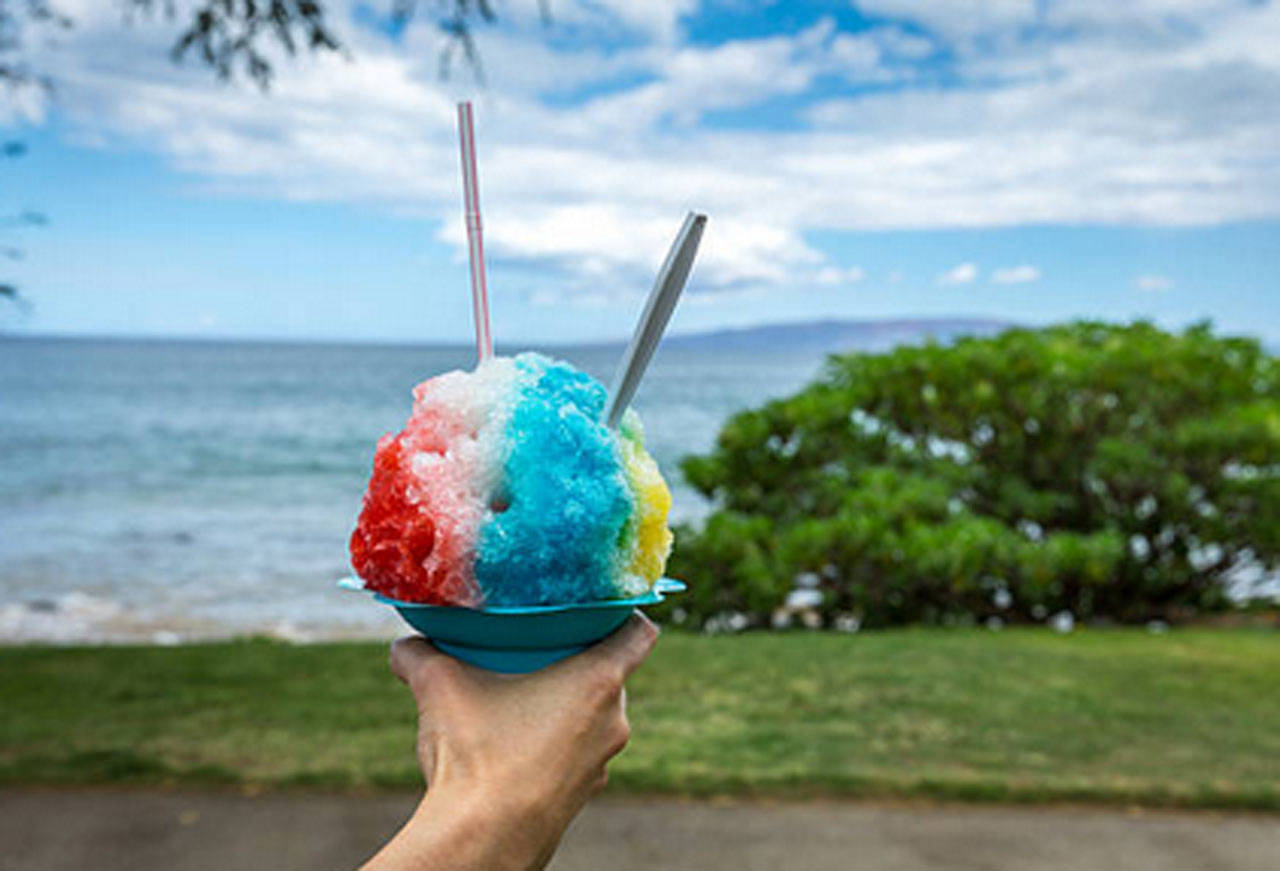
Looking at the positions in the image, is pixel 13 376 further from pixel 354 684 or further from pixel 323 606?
pixel 354 684

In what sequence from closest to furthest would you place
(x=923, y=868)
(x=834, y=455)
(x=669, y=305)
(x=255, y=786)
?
(x=669, y=305), (x=923, y=868), (x=255, y=786), (x=834, y=455)

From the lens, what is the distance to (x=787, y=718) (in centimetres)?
521

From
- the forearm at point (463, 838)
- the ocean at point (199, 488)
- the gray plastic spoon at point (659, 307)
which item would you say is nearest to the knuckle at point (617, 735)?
the forearm at point (463, 838)

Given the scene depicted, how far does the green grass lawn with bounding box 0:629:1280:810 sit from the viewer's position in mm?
4434

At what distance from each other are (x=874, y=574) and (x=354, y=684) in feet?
12.5

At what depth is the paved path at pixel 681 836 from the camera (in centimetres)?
374

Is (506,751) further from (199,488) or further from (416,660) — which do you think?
(199,488)

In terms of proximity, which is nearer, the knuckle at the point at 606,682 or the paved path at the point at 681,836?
the knuckle at the point at 606,682

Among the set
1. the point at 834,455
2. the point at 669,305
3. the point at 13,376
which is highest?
the point at 669,305

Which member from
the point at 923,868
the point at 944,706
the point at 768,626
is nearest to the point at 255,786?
the point at 923,868

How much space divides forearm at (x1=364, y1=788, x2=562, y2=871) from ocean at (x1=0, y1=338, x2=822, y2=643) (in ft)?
6.33

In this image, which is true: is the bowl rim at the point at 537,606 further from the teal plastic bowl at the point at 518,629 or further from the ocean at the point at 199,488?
the ocean at the point at 199,488

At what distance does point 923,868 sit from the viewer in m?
3.69

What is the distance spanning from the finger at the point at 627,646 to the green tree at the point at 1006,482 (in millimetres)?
6719
